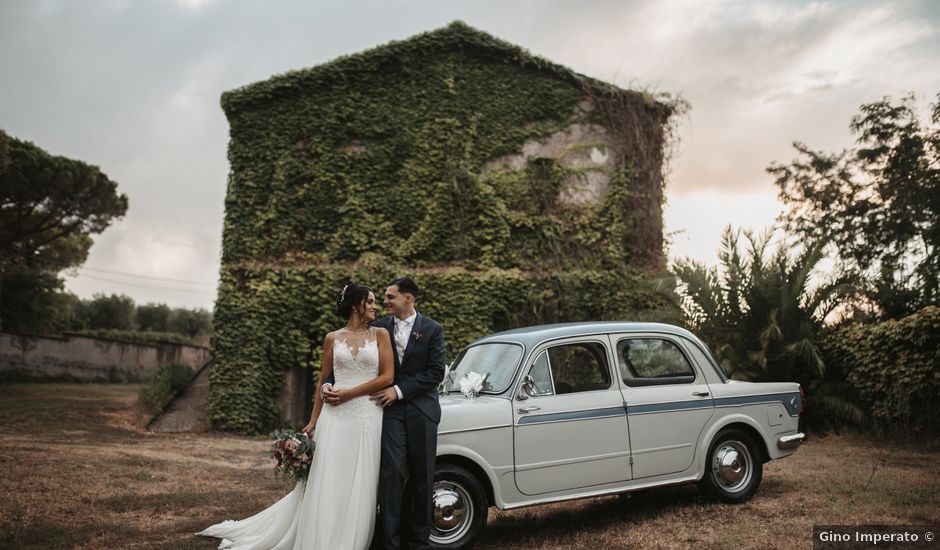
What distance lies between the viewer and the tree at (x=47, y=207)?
27.1 meters


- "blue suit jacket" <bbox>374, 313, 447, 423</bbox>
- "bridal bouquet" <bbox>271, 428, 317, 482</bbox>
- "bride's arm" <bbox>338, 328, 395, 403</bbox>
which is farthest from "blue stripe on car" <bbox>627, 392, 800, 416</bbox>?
"bridal bouquet" <bbox>271, 428, 317, 482</bbox>

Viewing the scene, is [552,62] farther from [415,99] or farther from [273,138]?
[273,138]

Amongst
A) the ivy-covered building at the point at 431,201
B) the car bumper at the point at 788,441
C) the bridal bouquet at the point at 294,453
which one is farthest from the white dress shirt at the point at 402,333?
the ivy-covered building at the point at 431,201

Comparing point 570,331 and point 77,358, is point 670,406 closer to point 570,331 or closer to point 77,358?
point 570,331

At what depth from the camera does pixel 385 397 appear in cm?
500

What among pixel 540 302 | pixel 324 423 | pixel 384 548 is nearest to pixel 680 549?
pixel 384 548

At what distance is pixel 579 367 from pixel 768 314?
312 inches

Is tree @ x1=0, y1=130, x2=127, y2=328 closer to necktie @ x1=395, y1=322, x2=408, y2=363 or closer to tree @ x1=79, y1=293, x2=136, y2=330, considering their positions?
tree @ x1=79, y1=293, x2=136, y2=330

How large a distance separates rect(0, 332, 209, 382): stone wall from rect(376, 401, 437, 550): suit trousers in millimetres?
20851

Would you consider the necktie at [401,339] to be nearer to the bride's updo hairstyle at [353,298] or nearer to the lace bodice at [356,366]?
the lace bodice at [356,366]

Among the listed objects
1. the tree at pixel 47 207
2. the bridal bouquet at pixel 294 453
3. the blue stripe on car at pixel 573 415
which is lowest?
the bridal bouquet at pixel 294 453

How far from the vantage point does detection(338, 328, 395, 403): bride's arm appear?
505 centimetres

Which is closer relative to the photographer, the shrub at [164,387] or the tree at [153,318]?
the shrub at [164,387]

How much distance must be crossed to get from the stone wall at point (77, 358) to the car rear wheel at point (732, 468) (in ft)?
68.7
